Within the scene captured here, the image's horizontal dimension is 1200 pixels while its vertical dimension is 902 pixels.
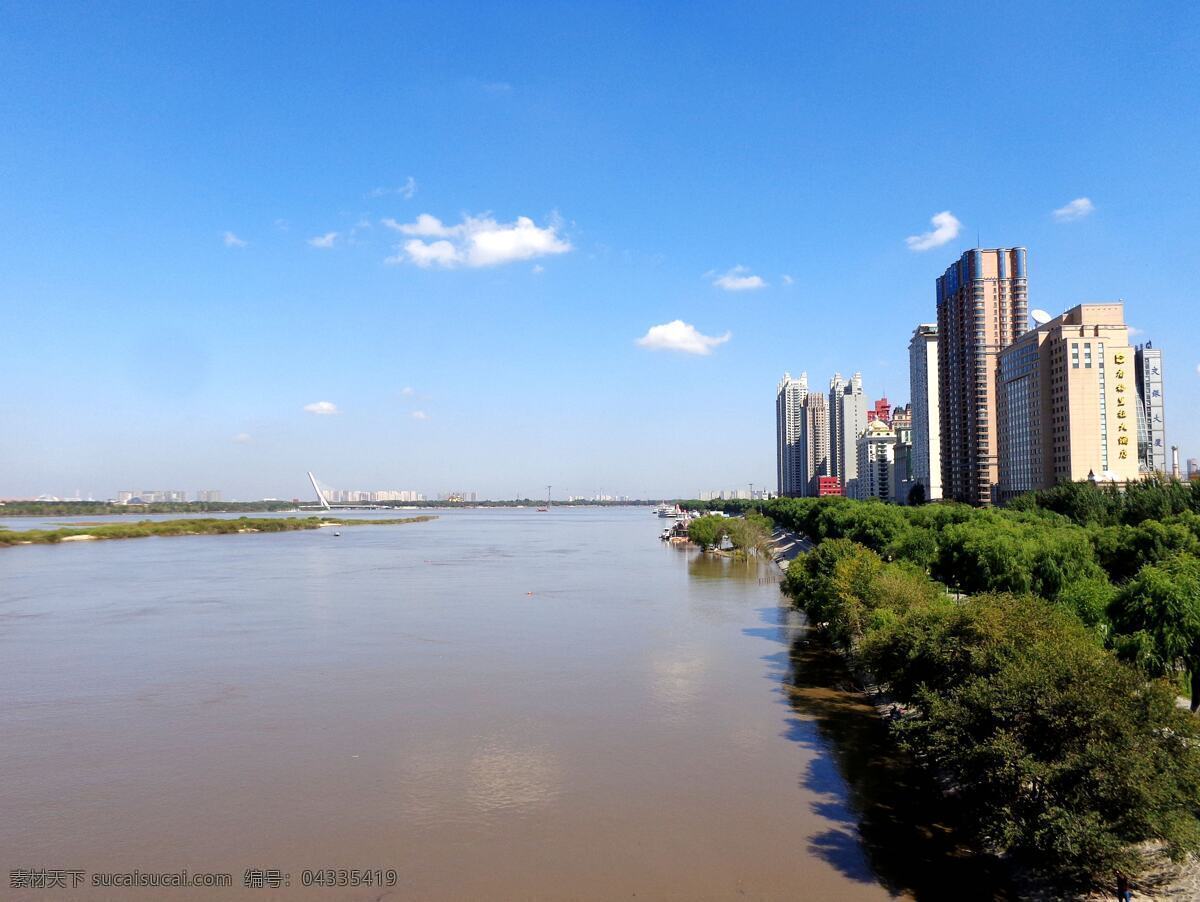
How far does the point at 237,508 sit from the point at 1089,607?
180281 millimetres

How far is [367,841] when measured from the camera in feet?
31.3

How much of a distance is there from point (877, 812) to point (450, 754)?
638 centimetres

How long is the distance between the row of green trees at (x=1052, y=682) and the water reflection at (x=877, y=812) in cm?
47

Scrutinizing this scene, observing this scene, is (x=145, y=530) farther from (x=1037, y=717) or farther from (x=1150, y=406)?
(x=1150, y=406)

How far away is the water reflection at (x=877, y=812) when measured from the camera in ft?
28.3

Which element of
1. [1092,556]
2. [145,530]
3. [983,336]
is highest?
[983,336]

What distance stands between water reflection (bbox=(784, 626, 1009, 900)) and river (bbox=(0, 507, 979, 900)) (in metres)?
0.06

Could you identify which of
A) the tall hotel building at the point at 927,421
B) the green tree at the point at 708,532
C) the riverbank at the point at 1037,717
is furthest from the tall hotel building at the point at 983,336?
the riverbank at the point at 1037,717

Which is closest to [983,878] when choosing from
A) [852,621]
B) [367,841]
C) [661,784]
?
[661,784]

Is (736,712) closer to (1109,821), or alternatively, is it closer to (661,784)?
(661,784)

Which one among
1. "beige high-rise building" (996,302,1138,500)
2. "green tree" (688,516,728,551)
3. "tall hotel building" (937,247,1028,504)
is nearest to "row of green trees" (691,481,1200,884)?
"green tree" (688,516,728,551)

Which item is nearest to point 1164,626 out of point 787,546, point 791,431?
point 787,546

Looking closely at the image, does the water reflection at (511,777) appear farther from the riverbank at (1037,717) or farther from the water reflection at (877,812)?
the riverbank at (1037,717)

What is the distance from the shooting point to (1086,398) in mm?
49000
